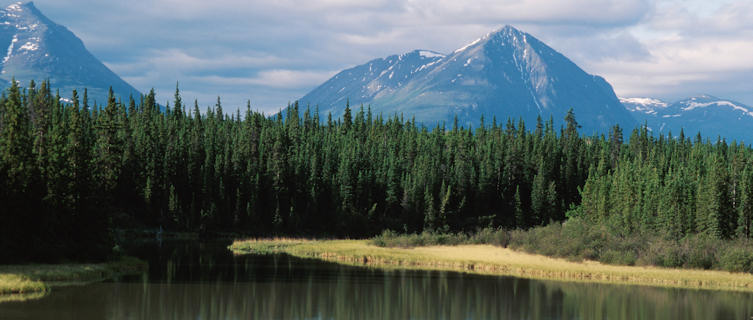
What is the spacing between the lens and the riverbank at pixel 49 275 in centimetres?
5188

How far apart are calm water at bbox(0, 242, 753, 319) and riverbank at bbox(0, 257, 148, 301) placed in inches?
74.3

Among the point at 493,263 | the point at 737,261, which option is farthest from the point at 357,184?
the point at 737,261

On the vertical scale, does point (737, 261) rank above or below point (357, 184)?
below

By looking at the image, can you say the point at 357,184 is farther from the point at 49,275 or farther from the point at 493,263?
the point at 49,275

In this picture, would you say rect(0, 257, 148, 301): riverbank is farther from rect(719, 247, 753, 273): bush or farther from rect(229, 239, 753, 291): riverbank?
rect(719, 247, 753, 273): bush

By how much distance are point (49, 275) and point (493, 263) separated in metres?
46.1

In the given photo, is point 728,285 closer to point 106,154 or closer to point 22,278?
point 22,278

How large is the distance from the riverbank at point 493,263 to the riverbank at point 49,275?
27.4 m

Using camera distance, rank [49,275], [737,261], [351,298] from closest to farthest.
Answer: [351,298] < [49,275] < [737,261]

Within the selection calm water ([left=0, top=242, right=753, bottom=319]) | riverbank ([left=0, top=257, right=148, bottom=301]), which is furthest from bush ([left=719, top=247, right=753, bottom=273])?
riverbank ([left=0, top=257, right=148, bottom=301])

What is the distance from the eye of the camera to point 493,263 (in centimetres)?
8356

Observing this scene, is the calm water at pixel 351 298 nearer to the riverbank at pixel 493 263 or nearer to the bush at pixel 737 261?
the riverbank at pixel 493 263

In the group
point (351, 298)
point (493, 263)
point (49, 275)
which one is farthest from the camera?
point (493, 263)

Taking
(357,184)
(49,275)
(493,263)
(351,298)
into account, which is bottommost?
(493,263)
